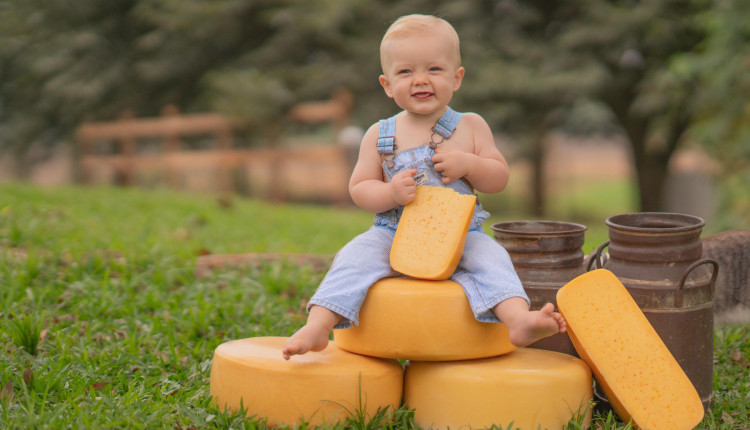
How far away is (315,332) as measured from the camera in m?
2.47

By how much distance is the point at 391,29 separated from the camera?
2623 millimetres

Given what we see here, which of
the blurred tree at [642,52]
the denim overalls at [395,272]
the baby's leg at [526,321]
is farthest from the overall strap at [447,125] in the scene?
the blurred tree at [642,52]

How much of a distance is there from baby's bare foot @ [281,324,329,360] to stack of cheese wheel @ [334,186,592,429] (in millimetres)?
129

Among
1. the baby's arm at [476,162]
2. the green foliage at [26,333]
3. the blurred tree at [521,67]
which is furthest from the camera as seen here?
the blurred tree at [521,67]

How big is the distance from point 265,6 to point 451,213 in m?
11.4

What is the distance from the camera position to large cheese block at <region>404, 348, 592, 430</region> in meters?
2.38

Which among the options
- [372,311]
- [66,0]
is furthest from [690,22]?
[66,0]

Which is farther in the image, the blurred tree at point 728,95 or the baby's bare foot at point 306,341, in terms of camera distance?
the blurred tree at point 728,95

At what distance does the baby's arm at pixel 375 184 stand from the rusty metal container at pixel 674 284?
2.75 feet

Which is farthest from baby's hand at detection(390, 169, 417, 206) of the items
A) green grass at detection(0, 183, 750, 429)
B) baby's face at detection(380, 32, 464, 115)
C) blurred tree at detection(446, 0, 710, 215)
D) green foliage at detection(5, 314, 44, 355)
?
blurred tree at detection(446, 0, 710, 215)

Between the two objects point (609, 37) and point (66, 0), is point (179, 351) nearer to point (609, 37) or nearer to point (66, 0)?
point (609, 37)

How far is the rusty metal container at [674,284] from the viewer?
2623 mm

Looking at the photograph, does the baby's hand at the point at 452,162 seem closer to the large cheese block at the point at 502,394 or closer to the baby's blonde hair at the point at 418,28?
the baby's blonde hair at the point at 418,28

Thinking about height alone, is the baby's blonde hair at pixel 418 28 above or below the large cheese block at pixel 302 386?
above
